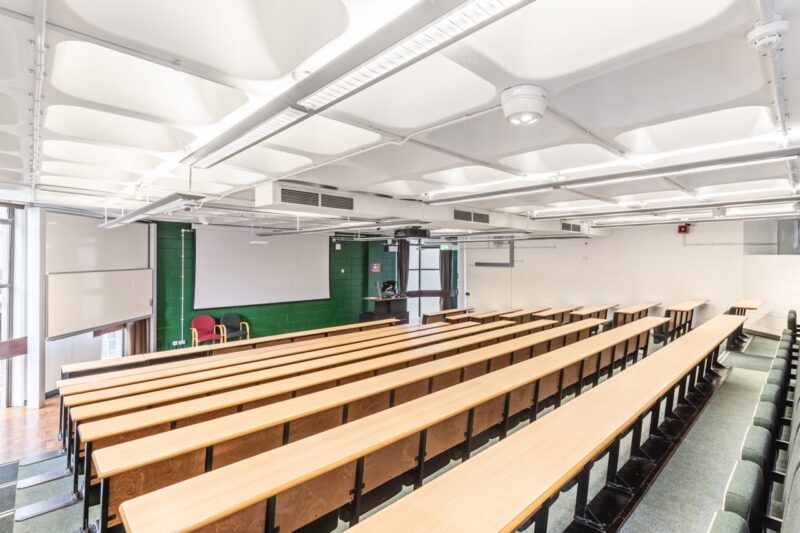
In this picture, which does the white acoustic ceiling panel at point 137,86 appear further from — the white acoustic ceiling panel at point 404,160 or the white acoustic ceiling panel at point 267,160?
the white acoustic ceiling panel at point 404,160

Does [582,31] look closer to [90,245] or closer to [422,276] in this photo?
[90,245]

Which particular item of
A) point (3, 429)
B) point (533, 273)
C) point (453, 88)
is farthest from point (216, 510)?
point (533, 273)

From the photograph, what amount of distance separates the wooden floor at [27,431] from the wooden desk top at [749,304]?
1057cm

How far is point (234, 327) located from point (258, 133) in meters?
7.47

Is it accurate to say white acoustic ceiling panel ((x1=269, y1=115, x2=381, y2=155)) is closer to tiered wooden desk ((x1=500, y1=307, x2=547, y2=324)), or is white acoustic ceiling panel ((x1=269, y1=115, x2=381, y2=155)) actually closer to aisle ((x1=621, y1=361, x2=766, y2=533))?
aisle ((x1=621, y1=361, x2=766, y2=533))

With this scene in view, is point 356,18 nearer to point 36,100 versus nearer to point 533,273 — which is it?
point 36,100

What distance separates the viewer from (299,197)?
4242 mm

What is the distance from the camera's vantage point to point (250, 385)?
322cm

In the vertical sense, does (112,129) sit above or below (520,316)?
above

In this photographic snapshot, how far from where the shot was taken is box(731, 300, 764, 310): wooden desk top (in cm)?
693

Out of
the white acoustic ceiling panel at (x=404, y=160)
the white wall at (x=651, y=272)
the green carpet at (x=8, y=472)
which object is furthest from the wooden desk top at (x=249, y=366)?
the white wall at (x=651, y=272)

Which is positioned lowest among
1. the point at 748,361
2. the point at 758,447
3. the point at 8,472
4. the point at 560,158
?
the point at 8,472

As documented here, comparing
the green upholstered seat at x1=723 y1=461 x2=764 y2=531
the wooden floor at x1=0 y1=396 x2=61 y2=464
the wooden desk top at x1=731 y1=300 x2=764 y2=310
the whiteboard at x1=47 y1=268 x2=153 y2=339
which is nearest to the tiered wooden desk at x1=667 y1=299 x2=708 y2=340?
the wooden desk top at x1=731 y1=300 x2=764 y2=310

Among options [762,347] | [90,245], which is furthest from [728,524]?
[90,245]
